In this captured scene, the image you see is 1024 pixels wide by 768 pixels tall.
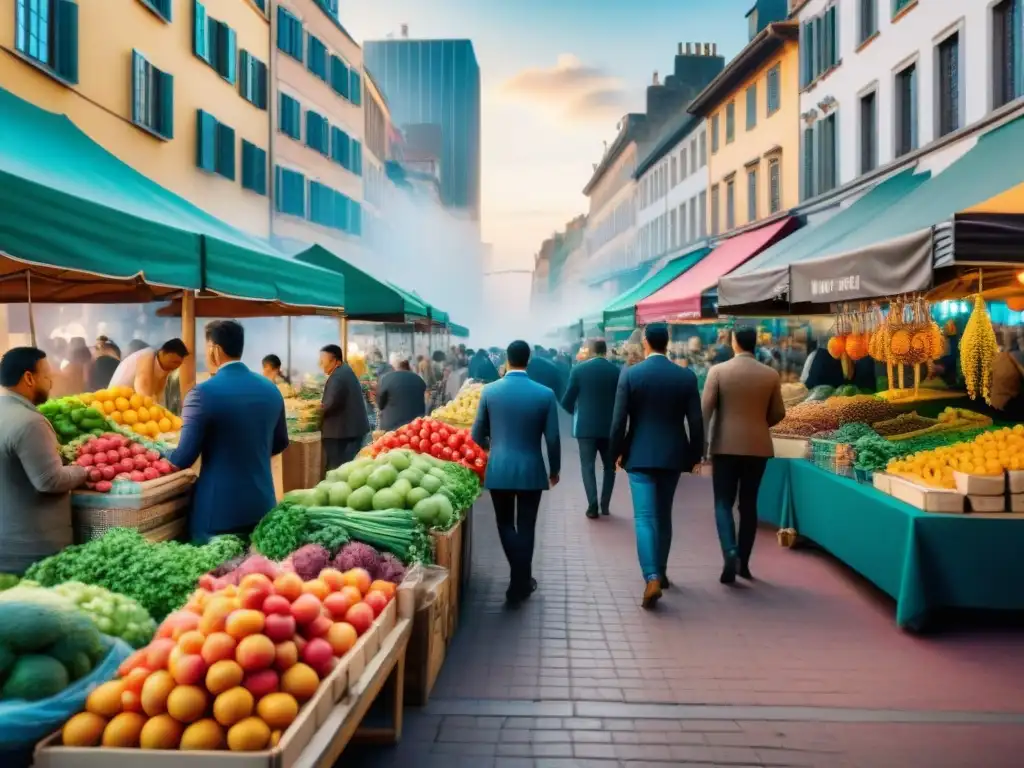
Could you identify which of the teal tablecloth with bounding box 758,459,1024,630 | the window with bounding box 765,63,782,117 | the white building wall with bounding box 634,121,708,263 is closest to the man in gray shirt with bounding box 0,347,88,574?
the teal tablecloth with bounding box 758,459,1024,630

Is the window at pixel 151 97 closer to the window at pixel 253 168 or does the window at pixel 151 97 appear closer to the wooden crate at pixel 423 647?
the window at pixel 253 168

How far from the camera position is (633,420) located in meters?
7.62

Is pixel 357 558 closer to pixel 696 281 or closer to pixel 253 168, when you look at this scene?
pixel 696 281

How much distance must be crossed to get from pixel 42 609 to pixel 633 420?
5.16 metres

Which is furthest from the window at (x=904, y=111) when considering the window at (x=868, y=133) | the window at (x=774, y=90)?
the window at (x=774, y=90)

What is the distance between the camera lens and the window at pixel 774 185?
24750 mm

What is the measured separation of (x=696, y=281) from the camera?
17.2 meters

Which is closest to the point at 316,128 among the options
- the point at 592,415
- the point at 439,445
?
the point at 592,415

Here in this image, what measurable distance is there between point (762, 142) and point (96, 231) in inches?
944

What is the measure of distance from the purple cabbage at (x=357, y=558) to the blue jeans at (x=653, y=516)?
2891mm

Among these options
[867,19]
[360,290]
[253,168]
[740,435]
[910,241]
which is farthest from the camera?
[253,168]

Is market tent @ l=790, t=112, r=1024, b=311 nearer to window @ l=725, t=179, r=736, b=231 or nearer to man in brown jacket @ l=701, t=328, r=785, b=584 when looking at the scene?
man in brown jacket @ l=701, t=328, r=785, b=584

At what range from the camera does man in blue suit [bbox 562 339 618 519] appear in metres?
11.5

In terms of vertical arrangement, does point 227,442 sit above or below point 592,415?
above
